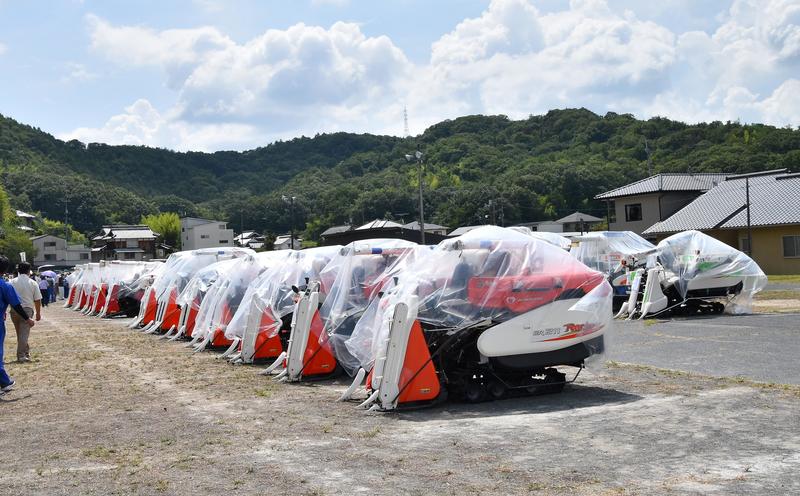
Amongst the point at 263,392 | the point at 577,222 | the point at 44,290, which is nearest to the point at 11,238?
the point at 44,290

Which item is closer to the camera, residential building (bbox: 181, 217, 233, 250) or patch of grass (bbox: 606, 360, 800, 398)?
patch of grass (bbox: 606, 360, 800, 398)

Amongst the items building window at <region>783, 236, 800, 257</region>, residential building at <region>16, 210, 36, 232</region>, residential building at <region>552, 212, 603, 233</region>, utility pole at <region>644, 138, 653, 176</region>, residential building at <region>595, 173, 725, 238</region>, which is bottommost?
building window at <region>783, 236, 800, 257</region>

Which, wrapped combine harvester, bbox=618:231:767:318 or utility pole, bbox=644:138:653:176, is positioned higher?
utility pole, bbox=644:138:653:176

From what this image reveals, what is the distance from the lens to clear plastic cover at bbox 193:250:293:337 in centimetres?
1576

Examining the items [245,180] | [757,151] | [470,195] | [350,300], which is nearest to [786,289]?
[350,300]

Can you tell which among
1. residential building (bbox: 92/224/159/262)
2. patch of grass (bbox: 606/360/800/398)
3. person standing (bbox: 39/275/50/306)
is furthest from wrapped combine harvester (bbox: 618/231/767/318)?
residential building (bbox: 92/224/159/262)

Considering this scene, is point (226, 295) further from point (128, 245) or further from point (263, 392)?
point (128, 245)

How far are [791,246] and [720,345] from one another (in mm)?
32758

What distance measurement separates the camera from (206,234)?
9000 centimetres

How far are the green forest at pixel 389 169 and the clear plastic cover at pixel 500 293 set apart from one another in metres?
66.8

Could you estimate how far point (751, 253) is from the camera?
4369 cm

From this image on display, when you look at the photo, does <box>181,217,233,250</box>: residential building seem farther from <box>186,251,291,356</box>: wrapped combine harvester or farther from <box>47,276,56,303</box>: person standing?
<box>186,251,291,356</box>: wrapped combine harvester

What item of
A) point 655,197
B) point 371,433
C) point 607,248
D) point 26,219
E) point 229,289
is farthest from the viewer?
point 26,219

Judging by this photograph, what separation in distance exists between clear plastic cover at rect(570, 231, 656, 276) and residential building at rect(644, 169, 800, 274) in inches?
844
